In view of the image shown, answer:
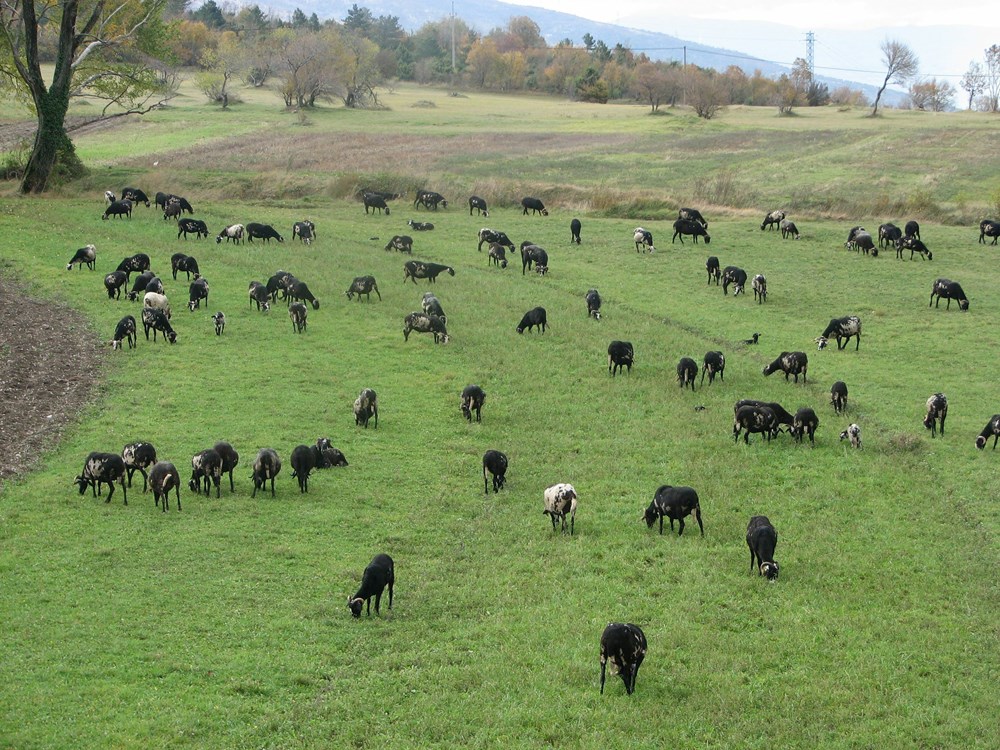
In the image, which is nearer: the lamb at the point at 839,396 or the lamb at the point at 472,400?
the lamb at the point at 472,400

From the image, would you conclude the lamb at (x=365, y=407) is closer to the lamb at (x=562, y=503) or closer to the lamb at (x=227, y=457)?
the lamb at (x=227, y=457)

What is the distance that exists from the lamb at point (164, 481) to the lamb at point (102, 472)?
28.0 inches

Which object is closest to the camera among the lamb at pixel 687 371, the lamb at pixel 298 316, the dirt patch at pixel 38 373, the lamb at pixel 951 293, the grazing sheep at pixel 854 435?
the dirt patch at pixel 38 373

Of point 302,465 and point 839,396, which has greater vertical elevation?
point 839,396

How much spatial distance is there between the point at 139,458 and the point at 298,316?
12912 millimetres

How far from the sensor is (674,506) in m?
19.7

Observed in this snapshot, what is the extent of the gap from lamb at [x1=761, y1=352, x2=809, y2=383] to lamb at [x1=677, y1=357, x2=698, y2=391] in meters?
2.58

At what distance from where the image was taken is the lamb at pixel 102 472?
2059cm

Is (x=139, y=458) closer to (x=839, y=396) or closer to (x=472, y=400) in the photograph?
(x=472, y=400)

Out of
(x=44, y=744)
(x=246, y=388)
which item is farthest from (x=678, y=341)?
(x=44, y=744)

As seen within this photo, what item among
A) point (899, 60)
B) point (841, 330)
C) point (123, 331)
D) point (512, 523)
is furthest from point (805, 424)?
point (899, 60)

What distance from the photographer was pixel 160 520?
19750 mm

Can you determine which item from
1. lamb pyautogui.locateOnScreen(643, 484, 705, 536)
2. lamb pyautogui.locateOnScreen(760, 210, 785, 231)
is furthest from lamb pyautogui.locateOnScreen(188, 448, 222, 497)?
lamb pyautogui.locateOnScreen(760, 210, 785, 231)

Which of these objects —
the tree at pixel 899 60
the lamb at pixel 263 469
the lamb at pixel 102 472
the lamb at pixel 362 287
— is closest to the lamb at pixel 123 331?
the lamb at pixel 362 287
